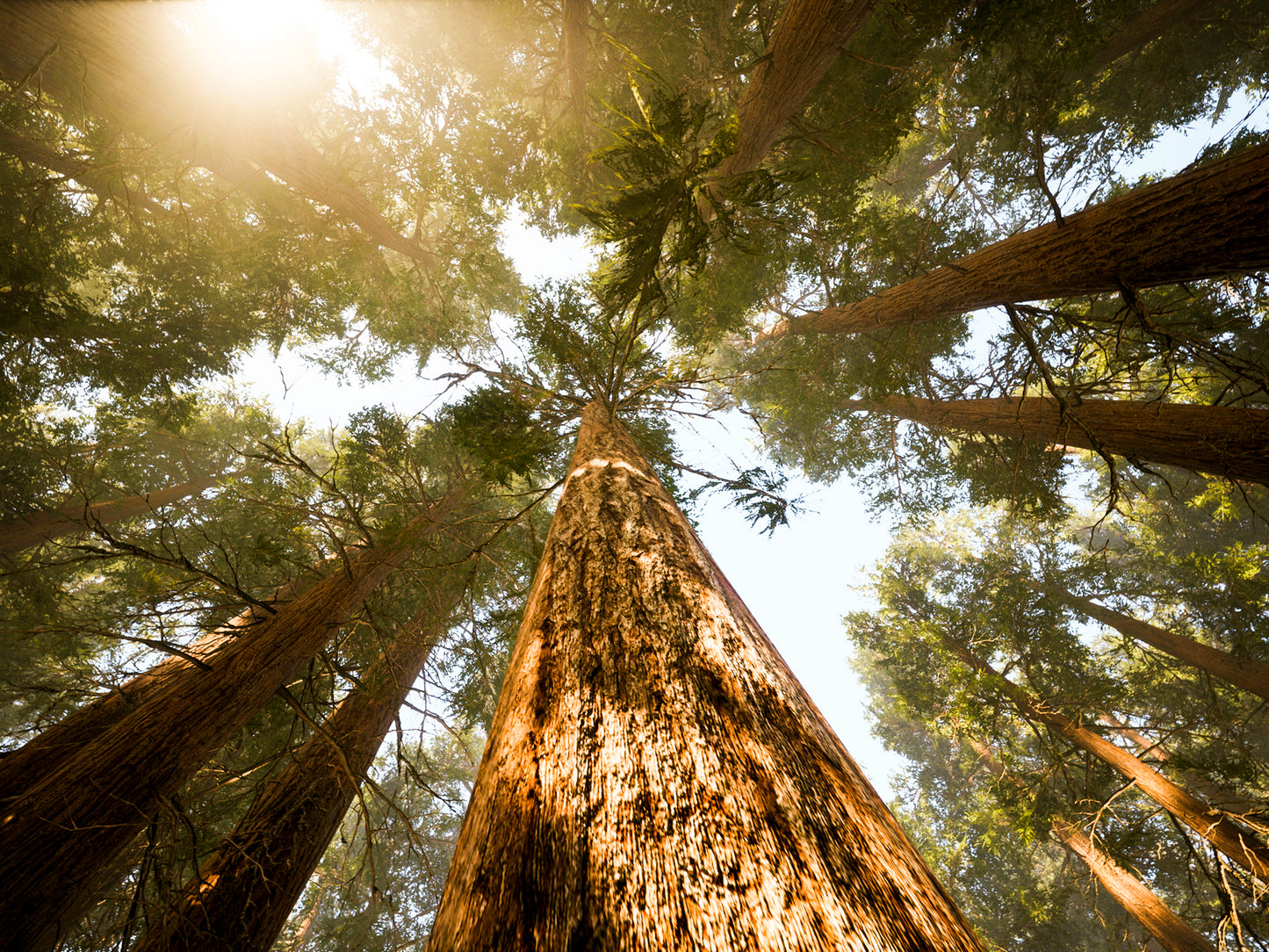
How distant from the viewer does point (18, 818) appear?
254 centimetres

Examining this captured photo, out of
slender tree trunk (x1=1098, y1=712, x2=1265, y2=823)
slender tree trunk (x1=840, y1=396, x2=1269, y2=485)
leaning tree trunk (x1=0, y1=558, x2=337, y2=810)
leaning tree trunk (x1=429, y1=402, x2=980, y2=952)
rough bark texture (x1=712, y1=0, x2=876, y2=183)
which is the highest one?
rough bark texture (x1=712, y1=0, x2=876, y2=183)

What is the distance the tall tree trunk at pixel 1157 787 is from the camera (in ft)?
15.8

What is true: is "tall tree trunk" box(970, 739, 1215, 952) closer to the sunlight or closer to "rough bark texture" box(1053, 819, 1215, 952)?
"rough bark texture" box(1053, 819, 1215, 952)

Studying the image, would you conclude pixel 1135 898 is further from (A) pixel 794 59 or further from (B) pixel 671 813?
(A) pixel 794 59

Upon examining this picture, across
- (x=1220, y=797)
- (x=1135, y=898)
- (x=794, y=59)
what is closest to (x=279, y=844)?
(x=794, y=59)

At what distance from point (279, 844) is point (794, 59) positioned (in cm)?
911

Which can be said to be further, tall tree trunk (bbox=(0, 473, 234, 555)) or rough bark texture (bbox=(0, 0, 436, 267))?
tall tree trunk (bbox=(0, 473, 234, 555))

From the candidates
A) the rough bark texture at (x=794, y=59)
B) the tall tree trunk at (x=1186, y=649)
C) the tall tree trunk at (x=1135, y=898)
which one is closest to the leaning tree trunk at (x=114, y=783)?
the rough bark texture at (x=794, y=59)

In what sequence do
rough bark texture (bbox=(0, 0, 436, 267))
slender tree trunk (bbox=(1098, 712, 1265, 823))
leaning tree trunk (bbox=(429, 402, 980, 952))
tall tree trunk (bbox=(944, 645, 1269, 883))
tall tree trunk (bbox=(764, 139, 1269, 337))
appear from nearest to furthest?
leaning tree trunk (bbox=(429, 402, 980, 952))
tall tree trunk (bbox=(764, 139, 1269, 337))
slender tree trunk (bbox=(1098, 712, 1265, 823))
rough bark texture (bbox=(0, 0, 436, 267))
tall tree trunk (bbox=(944, 645, 1269, 883))

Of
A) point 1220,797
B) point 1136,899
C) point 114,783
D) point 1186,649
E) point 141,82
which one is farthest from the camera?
point 1186,649

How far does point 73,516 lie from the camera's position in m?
8.51

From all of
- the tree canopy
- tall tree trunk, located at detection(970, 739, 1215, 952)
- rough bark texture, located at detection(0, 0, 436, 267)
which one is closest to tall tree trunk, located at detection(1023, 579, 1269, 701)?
the tree canopy

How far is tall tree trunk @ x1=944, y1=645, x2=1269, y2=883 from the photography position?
4805 mm

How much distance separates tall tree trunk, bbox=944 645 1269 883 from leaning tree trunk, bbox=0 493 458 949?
7616 millimetres
